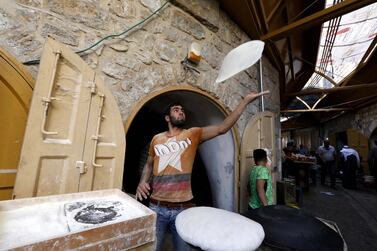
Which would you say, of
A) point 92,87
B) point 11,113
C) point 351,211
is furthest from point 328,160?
point 11,113

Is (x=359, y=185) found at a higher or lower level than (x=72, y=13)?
lower

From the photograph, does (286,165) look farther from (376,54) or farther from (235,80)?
(235,80)

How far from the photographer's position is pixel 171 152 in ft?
6.34

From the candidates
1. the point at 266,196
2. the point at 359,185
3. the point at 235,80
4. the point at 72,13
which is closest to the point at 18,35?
the point at 72,13

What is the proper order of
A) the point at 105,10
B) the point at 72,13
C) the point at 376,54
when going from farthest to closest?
the point at 376,54 → the point at 105,10 → the point at 72,13

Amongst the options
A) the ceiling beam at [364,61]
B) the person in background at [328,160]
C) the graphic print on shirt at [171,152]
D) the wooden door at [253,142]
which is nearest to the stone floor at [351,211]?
the person in background at [328,160]

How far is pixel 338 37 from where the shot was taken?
4828 millimetres

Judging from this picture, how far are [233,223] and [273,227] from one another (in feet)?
1.76

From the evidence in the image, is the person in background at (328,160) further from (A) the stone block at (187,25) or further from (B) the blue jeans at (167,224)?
(B) the blue jeans at (167,224)

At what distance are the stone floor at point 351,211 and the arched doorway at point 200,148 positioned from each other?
222 cm

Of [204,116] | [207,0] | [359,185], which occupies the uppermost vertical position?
[207,0]

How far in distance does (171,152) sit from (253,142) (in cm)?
167

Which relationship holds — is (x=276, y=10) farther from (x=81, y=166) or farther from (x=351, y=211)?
(x=351, y=211)

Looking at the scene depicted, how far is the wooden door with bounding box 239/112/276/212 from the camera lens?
2.92 meters
